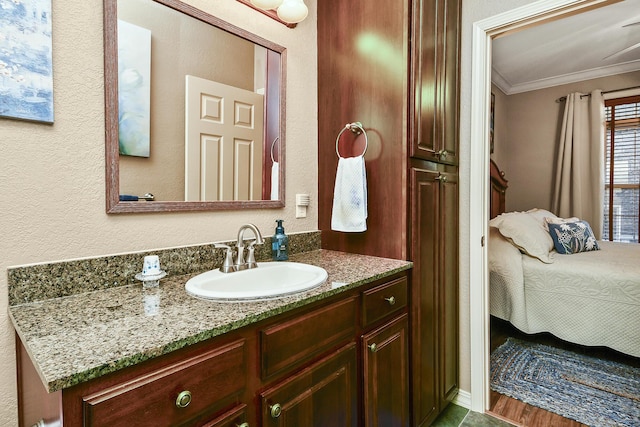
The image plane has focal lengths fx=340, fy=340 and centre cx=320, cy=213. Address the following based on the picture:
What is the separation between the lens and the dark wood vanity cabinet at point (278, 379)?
2.09 ft

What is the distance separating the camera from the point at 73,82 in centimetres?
102

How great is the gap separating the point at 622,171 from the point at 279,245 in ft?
14.7

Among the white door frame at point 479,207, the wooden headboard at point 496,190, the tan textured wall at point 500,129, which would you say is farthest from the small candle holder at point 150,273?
the tan textured wall at point 500,129

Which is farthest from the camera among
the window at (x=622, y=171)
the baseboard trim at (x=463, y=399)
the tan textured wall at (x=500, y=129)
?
the tan textured wall at (x=500, y=129)

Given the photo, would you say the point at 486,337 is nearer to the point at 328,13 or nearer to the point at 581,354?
the point at 581,354

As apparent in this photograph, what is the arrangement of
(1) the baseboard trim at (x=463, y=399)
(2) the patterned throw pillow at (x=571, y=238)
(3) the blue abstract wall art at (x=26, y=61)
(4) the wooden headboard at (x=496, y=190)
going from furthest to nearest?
(4) the wooden headboard at (x=496, y=190) → (2) the patterned throw pillow at (x=571, y=238) → (1) the baseboard trim at (x=463, y=399) → (3) the blue abstract wall art at (x=26, y=61)

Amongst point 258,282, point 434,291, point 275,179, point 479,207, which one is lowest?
point 434,291

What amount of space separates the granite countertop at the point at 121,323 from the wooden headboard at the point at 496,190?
9.60 ft

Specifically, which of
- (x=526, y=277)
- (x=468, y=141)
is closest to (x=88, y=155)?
(x=468, y=141)

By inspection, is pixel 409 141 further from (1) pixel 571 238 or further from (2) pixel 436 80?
(1) pixel 571 238

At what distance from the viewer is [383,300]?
1.33m

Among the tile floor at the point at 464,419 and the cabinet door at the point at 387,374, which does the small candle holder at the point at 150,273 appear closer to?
the cabinet door at the point at 387,374

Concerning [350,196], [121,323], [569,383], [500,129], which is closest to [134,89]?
[121,323]

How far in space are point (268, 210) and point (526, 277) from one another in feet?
6.86
